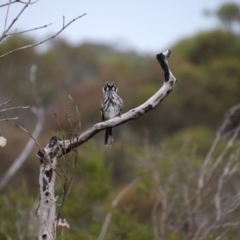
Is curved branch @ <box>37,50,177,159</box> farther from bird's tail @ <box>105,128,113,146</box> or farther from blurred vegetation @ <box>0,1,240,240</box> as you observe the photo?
blurred vegetation @ <box>0,1,240,240</box>

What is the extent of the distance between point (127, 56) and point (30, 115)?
26.2 metres

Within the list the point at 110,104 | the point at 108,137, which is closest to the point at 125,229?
the point at 110,104

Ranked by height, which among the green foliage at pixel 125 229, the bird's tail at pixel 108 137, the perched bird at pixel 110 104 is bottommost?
the bird's tail at pixel 108 137

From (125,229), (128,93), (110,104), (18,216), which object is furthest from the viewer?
(128,93)

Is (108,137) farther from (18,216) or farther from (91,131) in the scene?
(18,216)

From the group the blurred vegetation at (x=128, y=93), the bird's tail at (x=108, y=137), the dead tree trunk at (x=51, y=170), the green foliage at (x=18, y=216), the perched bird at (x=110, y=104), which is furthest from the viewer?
the blurred vegetation at (x=128, y=93)

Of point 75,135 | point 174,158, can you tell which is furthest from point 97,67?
point 75,135

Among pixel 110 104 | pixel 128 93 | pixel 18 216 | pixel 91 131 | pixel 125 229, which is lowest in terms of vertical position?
pixel 91 131

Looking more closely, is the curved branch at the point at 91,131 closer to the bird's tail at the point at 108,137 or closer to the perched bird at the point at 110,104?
the bird's tail at the point at 108,137

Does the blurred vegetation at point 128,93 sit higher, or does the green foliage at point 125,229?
the blurred vegetation at point 128,93

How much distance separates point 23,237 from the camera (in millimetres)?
10164

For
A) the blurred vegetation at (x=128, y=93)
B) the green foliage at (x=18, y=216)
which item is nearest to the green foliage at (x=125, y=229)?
the green foliage at (x=18, y=216)

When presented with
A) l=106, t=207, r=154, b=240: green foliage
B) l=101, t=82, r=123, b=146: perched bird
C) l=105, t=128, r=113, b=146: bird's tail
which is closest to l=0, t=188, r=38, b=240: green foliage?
l=106, t=207, r=154, b=240: green foliage

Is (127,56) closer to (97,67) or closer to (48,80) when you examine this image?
(97,67)
